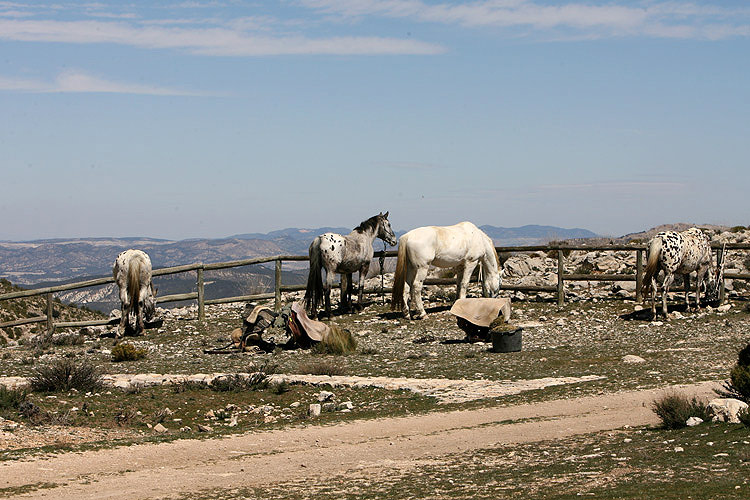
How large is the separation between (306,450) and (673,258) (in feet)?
50.6

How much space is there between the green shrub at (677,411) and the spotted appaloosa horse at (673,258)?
12663 millimetres

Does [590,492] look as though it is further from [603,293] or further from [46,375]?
[603,293]

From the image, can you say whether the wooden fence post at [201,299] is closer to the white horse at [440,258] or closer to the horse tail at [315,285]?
the horse tail at [315,285]

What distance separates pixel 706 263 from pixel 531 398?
12.8 meters

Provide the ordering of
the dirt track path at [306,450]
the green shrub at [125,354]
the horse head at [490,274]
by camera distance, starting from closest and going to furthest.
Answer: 1. the dirt track path at [306,450]
2. the green shrub at [125,354]
3. the horse head at [490,274]

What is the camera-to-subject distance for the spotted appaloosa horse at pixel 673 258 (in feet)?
75.8

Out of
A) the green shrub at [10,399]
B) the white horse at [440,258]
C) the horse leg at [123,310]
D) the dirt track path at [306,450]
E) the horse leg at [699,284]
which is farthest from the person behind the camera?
the white horse at [440,258]

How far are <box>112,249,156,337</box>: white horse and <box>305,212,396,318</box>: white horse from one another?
15.0 feet

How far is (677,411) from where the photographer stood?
10.5 m

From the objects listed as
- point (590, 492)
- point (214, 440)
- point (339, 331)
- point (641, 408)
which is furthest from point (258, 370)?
point (590, 492)

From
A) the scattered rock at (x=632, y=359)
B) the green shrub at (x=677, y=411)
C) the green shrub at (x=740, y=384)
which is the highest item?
the green shrub at (x=740, y=384)

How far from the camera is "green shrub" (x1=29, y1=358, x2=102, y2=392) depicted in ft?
49.3

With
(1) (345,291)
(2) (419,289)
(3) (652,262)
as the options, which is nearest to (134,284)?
(1) (345,291)

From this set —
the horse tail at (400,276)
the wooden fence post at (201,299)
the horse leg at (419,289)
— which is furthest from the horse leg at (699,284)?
the wooden fence post at (201,299)
